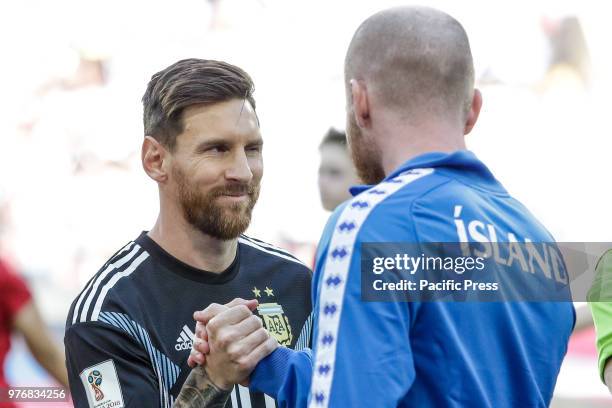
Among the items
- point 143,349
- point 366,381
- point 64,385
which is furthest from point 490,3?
point 366,381

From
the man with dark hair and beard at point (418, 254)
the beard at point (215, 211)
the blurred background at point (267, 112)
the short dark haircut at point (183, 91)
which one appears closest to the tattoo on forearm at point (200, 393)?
the man with dark hair and beard at point (418, 254)

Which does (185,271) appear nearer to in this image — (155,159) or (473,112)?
(155,159)

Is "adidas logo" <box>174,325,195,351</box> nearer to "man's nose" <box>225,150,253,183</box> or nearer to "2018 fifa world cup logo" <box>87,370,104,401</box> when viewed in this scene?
"2018 fifa world cup logo" <box>87,370,104,401</box>

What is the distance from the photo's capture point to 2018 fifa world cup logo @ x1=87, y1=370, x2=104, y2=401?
238 centimetres

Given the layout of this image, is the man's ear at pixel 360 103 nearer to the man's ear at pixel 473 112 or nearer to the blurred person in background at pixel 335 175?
the man's ear at pixel 473 112

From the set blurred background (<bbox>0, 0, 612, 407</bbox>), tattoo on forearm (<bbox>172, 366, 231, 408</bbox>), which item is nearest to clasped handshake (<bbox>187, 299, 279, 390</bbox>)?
tattoo on forearm (<bbox>172, 366, 231, 408</bbox>)

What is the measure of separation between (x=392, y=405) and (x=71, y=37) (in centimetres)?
648

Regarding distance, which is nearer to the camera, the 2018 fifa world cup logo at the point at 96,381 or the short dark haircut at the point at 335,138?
the 2018 fifa world cup logo at the point at 96,381

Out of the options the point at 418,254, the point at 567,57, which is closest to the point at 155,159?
the point at 418,254

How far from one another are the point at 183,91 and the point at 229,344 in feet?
2.65

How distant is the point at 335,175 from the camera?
5.24 metres

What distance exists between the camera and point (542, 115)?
7.03 metres

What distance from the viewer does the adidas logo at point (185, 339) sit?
247cm

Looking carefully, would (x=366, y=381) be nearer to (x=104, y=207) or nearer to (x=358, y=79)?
(x=358, y=79)
